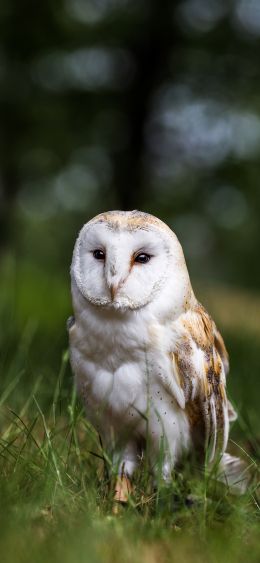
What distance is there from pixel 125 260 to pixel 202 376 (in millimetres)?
548

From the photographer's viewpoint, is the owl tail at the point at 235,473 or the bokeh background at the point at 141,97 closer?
the owl tail at the point at 235,473

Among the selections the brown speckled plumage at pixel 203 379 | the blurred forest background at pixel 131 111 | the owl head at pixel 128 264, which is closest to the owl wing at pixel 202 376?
the brown speckled plumage at pixel 203 379

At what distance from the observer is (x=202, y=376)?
2697 mm

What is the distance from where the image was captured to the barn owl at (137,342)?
2463mm

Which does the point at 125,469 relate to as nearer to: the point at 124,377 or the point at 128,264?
the point at 124,377

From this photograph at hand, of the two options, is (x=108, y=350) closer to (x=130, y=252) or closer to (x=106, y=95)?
(x=130, y=252)

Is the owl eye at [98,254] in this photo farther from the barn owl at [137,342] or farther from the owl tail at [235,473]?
the owl tail at [235,473]

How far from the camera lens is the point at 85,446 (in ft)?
10.2

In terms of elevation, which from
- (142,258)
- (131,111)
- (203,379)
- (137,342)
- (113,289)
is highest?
(131,111)

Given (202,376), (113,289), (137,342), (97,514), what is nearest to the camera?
(97,514)

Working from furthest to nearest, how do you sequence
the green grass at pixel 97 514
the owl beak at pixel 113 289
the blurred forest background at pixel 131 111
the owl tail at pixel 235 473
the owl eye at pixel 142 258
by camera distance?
the blurred forest background at pixel 131 111
the owl tail at pixel 235 473
the owl eye at pixel 142 258
the owl beak at pixel 113 289
the green grass at pixel 97 514

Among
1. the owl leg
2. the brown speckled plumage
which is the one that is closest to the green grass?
the owl leg

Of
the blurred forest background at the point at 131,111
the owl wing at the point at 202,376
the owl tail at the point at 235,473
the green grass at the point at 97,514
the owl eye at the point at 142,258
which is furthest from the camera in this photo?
the blurred forest background at the point at 131,111

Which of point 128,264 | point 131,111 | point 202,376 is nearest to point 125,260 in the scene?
point 128,264
